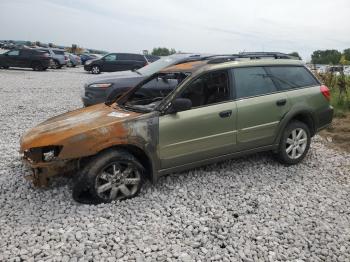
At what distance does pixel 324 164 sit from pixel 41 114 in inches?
266

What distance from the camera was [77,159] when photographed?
409cm

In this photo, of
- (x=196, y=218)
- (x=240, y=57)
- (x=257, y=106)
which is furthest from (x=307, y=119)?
(x=196, y=218)

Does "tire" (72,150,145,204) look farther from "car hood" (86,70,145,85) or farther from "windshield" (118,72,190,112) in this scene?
"car hood" (86,70,145,85)

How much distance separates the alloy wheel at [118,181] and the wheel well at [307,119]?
2.68 m

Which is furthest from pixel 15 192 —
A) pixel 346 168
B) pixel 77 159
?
pixel 346 168

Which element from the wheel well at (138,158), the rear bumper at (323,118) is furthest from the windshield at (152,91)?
the rear bumper at (323,118)

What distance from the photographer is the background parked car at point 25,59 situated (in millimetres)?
23828

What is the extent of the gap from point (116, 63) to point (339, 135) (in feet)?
59.5

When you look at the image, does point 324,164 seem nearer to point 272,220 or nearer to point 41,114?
point 272,220

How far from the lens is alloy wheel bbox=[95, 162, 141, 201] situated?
4109mm

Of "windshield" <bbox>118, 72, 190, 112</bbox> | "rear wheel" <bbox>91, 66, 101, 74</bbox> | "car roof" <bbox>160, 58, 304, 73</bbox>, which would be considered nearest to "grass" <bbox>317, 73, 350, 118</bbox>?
"car roof" <bbox>160, 58, 304, 73</bbox>

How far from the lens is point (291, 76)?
5551 millimetres

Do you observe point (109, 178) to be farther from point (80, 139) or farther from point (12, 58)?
point (12, 58)

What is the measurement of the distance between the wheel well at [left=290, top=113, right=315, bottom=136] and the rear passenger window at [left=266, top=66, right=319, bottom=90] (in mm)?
453
